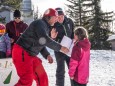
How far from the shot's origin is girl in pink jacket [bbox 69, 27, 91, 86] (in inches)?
263

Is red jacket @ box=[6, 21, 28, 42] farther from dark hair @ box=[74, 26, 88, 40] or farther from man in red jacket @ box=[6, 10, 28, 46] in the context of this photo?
dark hair @ box=[74, 26, 88, 40]

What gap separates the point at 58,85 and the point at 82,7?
46.1 m

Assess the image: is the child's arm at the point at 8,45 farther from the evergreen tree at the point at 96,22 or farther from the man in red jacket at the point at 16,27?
the evergreen tree at the point at 96,22

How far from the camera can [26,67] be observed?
20.9 feet

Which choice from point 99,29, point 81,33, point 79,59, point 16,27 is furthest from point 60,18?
point 99,29

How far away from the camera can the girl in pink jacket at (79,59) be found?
6.67m

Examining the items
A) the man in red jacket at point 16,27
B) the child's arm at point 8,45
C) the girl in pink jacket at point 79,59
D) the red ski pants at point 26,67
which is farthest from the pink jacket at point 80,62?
the man in red jacket at point 16,27

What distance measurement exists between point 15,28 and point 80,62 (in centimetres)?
265

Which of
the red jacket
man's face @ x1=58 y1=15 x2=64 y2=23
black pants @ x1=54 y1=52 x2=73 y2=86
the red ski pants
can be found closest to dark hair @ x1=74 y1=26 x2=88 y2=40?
the red ski pants

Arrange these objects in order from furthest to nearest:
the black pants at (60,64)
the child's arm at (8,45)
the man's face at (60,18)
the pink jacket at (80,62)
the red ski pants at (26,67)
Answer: the child's arm at (8,45) → the black pants at (60,64) → the man's face at (60,18) → the pink jacket at (80,62) → the red ski pants at (26,67)

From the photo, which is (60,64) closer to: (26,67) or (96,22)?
(26,67)

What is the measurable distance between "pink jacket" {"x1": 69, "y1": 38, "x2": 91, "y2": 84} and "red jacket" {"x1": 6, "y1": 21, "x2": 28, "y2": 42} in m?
2.43

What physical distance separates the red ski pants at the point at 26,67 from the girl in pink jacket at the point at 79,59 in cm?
56

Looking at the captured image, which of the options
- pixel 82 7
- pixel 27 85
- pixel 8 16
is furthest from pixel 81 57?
pixel 82 7
